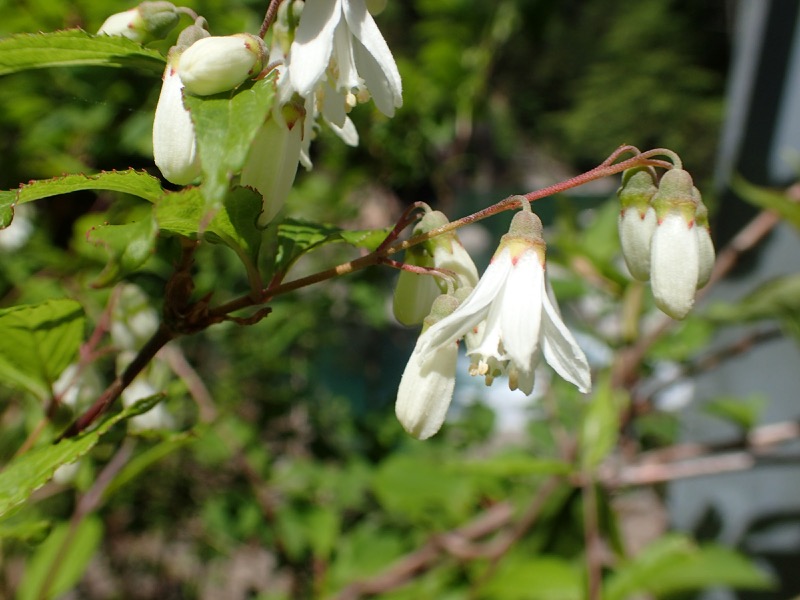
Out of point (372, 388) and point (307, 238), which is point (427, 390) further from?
point (372, 388)

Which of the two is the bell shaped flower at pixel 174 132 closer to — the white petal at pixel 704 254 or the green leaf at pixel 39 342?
the green leaf at pixel 39 342

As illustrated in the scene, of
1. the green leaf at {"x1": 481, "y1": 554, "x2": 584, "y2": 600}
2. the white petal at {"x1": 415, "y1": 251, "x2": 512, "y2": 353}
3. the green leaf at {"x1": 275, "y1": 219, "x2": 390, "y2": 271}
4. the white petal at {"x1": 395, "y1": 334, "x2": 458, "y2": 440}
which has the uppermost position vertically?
the green leaf at {"x1": 275, "y1": 219, "x2": 390, "y2": 271}


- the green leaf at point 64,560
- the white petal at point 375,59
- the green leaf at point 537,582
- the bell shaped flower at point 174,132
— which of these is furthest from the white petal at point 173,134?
the green leaf at point 537,582

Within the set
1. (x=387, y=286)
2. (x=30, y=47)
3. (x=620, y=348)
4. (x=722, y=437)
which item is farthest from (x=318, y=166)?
(x=30, y=47)

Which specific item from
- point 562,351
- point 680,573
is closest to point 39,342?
point 562,351

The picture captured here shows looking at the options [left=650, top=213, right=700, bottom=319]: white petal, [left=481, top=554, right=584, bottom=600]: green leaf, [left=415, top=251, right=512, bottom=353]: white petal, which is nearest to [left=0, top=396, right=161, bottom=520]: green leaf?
[left=415, top=251, right=512, bottom=353]: white petal

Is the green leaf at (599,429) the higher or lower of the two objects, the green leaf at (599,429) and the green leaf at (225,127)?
the lower

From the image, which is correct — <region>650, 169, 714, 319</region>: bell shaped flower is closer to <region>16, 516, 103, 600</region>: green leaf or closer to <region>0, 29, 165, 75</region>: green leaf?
<region>0, 29, 165, 75</region>: green leaf
